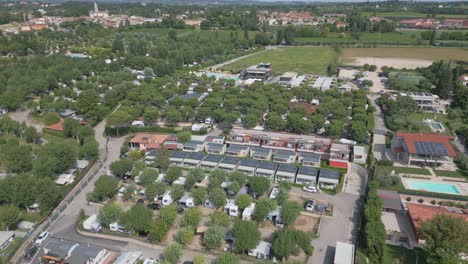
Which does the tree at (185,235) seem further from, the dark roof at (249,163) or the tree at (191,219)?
the dark roof at (249,163)

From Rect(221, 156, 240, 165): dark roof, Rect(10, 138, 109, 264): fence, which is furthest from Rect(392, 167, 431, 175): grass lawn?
Rect(10, 138, 109, 264): fence

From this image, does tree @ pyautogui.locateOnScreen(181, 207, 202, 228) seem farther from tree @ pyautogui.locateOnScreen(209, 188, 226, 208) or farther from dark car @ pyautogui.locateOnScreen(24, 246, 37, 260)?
dark car @ pyautogui.locateOnScreen(24, 246, 37, 260)

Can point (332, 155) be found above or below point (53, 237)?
above

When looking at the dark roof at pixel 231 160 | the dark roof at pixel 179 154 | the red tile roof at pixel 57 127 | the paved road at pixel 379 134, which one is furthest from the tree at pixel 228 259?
the red tile roof at pixel 57 127

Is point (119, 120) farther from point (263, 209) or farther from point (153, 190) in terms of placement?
point (263, 209)

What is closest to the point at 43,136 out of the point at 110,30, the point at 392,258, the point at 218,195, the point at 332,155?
the point at 218,195

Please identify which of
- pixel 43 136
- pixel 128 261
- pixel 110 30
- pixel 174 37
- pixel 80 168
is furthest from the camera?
pixel 110 30

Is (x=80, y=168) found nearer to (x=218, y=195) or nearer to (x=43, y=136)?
(x=43, y=136)
